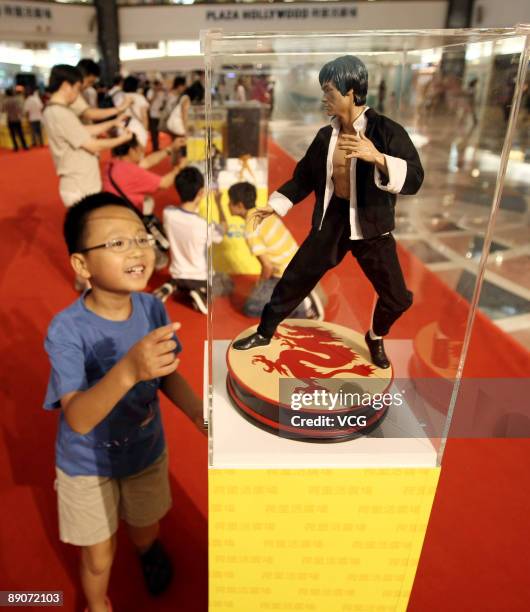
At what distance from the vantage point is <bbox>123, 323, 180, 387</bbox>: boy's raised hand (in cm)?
76

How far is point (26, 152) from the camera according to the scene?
7.23m

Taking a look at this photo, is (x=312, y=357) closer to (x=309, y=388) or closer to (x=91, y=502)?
(x=309, y=388)

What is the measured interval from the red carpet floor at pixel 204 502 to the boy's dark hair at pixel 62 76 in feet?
3.76

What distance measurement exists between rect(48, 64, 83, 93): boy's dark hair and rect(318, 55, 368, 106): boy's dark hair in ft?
6.27

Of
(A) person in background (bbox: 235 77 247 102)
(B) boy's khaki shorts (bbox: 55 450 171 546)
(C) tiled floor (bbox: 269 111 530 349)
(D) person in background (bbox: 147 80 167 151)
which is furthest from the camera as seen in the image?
(D) person in background (bbox: 147 80 167 151)

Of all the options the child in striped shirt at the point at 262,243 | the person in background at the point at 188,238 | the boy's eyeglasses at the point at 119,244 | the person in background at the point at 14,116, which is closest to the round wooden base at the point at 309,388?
the child in striped shirt at the point at 262,243

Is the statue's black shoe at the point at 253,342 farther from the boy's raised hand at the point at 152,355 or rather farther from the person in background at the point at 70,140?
the person in background at the point at 70,140

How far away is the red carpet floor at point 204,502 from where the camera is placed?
3.99ft

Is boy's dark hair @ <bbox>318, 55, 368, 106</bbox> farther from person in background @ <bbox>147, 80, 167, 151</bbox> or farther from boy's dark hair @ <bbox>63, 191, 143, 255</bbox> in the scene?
person in background @ <bbox>147, 80, 167, 151</bbox>

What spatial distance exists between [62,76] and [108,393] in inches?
76.3

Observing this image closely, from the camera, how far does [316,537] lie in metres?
0.87

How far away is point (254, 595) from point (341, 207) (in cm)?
72

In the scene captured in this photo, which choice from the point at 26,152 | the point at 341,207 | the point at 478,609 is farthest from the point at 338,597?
the point at 26,152

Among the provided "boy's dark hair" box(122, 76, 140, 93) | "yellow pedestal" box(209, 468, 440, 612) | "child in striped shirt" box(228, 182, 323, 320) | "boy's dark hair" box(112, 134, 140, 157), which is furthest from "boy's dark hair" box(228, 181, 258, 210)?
"boy's dark hair" box(122, 76, 140, 93)
